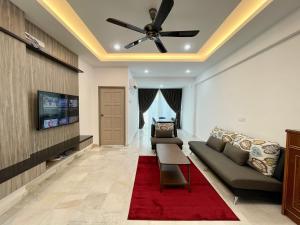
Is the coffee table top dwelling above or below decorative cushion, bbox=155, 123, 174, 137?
below

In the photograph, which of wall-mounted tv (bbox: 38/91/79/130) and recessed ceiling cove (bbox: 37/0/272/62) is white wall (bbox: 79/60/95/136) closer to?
wall-mounted tv (bbox: 38/91/79/130)

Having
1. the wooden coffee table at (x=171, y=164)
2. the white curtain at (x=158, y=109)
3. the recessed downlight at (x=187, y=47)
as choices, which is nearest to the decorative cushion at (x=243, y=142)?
the wooden coffee table at (x=171, y=164)

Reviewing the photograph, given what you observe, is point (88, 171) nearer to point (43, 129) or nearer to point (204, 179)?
point (43, 129)

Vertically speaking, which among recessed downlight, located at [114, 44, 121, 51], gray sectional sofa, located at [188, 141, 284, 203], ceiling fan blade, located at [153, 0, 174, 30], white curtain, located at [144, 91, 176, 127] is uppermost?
recessed downlight, located at [114, 44, 121, 51]

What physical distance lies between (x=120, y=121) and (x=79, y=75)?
2.03 m

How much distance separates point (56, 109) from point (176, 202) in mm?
2862

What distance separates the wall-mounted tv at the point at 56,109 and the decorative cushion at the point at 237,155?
11.5ft

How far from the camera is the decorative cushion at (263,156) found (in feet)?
8.41

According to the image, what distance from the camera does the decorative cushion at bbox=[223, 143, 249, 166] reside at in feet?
9.67

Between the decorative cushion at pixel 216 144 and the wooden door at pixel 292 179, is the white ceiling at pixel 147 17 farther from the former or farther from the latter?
the decorative cushion at pixel 216 144

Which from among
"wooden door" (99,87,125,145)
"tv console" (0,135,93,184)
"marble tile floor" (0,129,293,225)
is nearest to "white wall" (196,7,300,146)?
"marble tile floor" (0,129,293,225)

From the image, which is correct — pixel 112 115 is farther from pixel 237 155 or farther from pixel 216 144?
pixel 237 155

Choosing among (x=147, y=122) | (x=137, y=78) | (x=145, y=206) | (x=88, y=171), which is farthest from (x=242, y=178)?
(x=147, y=122)

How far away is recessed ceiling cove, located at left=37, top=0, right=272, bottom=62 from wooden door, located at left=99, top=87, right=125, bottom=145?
A: 5.40ft
